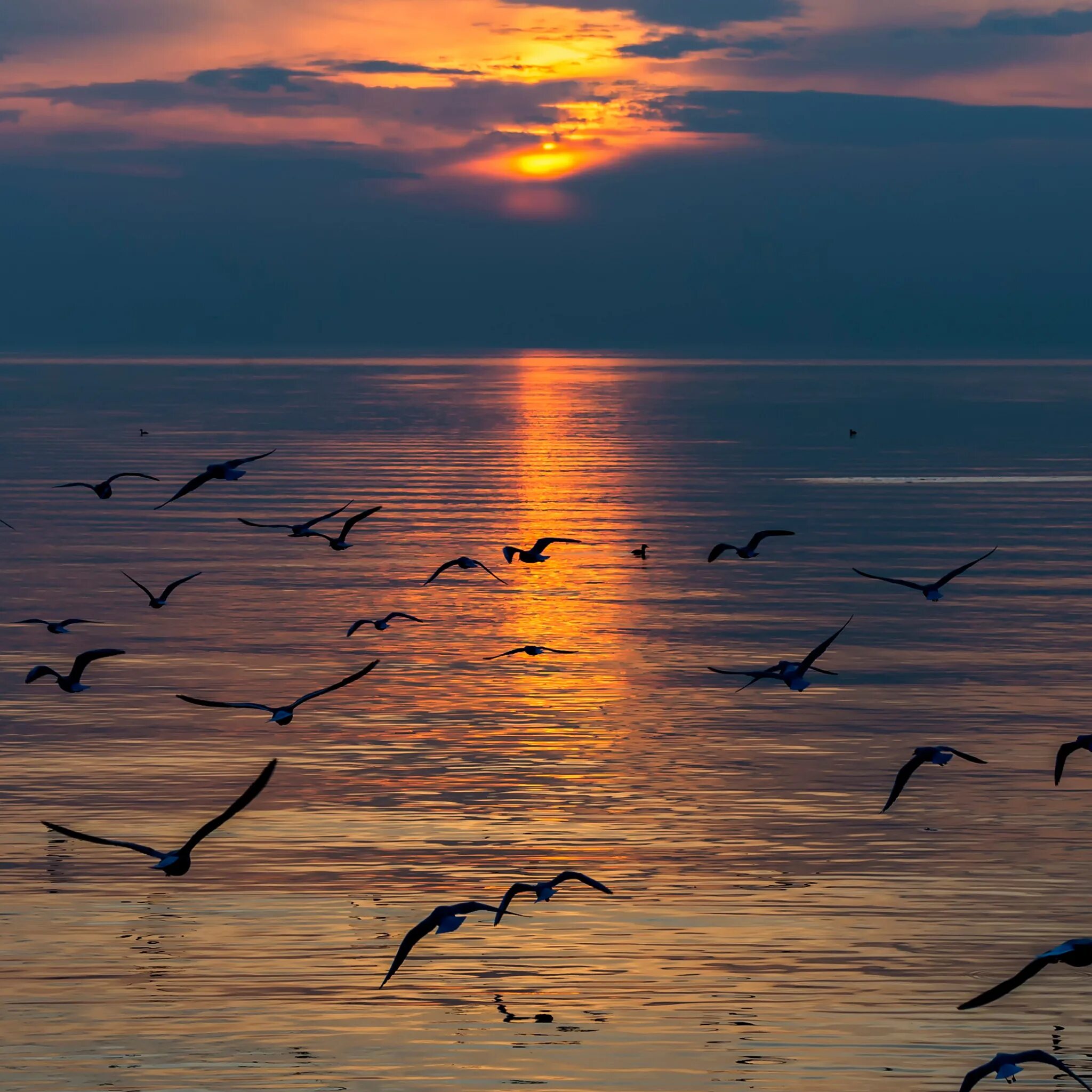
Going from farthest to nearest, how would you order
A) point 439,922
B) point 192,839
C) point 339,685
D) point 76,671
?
point 76,671
point 339,685
point 192,839
point 439,922

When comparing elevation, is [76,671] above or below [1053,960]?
below

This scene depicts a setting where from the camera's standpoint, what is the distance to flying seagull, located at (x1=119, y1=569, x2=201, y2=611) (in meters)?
39.4

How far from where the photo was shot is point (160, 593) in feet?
Answer: 168

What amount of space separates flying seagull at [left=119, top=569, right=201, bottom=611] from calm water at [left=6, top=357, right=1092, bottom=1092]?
0.62m

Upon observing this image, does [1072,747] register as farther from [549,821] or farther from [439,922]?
[439,922]

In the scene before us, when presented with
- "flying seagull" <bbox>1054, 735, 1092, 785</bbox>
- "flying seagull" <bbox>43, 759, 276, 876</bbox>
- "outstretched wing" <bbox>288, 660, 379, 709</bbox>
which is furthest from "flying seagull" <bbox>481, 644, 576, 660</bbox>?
"flying seagull" <bbox>43, 759, 276, 876</bbox>

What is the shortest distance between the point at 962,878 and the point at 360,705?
51.0 feet

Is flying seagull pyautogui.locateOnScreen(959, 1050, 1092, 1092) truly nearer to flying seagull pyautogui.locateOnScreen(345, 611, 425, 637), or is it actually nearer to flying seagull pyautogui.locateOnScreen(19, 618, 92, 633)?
flying seagull pyautogui.locateOnScreen(345, 611, 425, 637)

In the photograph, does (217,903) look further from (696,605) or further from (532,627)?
(696,605)

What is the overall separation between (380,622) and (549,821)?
1329cm

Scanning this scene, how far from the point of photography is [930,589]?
34938mm

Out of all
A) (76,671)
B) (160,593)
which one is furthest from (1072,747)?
(160,593)

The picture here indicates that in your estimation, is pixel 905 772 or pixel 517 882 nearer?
pixel 905 772

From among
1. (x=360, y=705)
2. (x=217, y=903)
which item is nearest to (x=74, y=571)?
(x=360, y=705)
